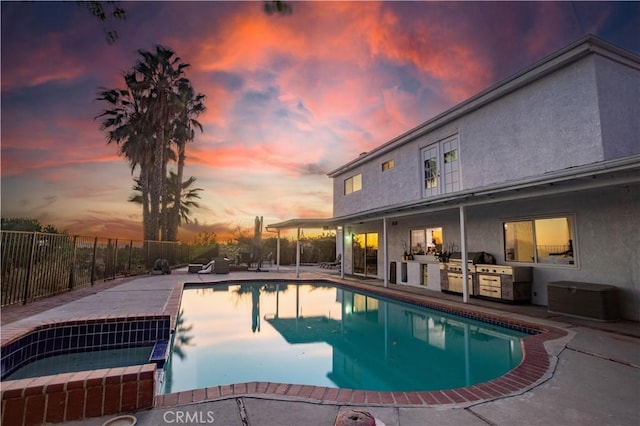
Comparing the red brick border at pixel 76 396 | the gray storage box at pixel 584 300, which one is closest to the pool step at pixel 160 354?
the red brick border at pixel 76 396

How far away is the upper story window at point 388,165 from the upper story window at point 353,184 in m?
2.15

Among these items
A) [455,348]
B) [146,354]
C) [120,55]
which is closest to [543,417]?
[455,348]

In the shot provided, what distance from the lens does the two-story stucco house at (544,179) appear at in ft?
20.8

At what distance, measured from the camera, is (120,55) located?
13625 mm

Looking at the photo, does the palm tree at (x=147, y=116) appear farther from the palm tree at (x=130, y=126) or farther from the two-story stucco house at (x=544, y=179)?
the two-story stucco house at (x=544, y=179)

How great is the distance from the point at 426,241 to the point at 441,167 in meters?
2.79

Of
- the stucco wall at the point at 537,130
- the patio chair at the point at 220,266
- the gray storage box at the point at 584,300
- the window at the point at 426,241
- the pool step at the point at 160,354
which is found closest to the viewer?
the pool step at the point at 160,354

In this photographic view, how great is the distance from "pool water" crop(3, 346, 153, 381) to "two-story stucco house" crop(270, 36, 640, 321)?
24.4 feet

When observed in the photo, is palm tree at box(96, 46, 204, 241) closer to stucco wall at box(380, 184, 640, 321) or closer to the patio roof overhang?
the patio roof overhang

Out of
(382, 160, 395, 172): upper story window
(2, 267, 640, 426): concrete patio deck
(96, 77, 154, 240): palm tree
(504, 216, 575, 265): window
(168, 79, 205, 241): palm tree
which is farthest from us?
(168, 79, 205, 241): palm tree

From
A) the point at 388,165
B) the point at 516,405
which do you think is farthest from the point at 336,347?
the point at 388,165

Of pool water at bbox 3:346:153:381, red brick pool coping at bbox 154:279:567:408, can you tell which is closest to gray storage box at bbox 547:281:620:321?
red brick pool coping at bbox 154:279:567:408

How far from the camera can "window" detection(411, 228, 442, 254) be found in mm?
11236

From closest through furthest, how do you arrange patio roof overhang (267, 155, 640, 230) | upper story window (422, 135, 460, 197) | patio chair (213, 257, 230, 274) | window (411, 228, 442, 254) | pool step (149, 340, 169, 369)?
pool step (149, 340, 169, 369) → patio roof overhang (267, 155, 640, 230) → upper story window (422, 135, 460, 197) → window (411, 228, 442, 254) → patio chair (213, 257, 230, 274)
